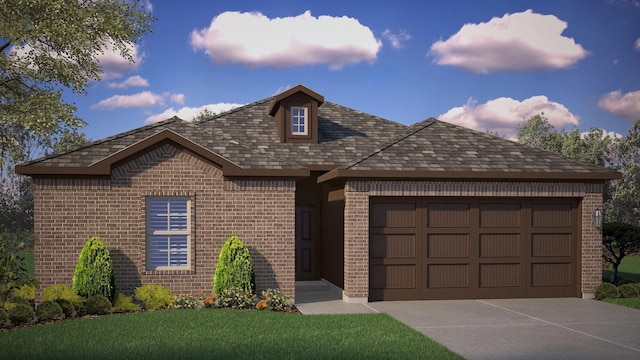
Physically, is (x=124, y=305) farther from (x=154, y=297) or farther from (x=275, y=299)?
(x=275, y=299)

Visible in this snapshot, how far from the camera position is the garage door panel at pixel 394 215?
49.8 feet

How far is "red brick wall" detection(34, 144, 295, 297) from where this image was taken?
45.8ft

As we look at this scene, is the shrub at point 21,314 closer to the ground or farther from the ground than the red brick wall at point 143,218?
closer to the ground

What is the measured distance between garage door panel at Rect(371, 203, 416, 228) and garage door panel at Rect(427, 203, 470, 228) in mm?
464

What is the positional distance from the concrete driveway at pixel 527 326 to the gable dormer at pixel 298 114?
613 centimetres

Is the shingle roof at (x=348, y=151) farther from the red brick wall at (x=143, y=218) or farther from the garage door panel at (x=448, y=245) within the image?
the garage door panel at (x=448, y=245)

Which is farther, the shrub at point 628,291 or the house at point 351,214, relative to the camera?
the shrub at point 628,291

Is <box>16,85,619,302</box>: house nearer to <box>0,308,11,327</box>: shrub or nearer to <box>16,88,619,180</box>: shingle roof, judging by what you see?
<box>16,88,619,180</box>: shingle roof

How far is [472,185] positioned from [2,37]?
1693 centimetres

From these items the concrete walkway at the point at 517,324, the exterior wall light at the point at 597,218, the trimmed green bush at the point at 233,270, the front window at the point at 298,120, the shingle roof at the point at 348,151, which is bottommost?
the concrete walkway at the point at 517,324

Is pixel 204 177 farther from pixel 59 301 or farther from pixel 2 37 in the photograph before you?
pixel 2 37

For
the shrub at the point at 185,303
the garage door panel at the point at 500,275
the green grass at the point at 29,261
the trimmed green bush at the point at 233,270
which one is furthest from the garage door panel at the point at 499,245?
the green grass at the point at 29,261

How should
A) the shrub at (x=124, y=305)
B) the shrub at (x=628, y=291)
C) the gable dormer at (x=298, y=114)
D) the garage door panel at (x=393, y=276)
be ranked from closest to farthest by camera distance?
the shrub at (x=124, y=305) → the garage door panel at (x=393, y=276) → the shrub at (x=628, y=291) → the gable dormer at (x=298, y=114)

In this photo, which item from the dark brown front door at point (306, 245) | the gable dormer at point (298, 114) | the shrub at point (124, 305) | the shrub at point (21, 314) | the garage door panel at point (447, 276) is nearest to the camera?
the shrub at point (21, 314)
